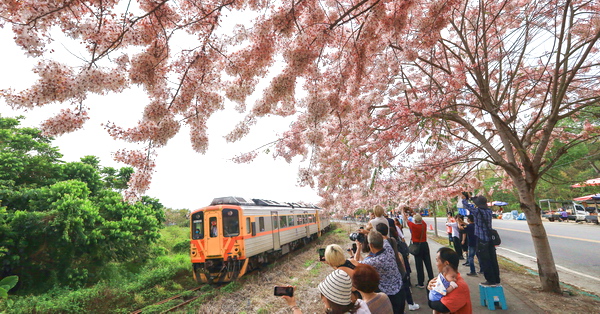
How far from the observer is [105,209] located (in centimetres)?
1183

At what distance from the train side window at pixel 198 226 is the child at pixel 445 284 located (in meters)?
7.75

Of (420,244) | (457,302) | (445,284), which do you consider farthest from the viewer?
(420,244)

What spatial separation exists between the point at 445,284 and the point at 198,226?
8.05 metres

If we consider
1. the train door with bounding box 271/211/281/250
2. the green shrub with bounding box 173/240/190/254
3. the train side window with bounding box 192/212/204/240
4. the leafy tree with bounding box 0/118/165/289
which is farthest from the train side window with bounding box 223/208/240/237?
the green shrub with bounding box 173/240/190/254

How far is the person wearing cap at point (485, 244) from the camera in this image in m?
5.04

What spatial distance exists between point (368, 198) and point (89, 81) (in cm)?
878

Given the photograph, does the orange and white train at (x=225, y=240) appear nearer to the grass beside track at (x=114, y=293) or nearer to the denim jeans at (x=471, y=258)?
the grass beside track at (x=114, y=293)

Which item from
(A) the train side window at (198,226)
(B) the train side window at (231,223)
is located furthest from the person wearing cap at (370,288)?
(A) the train side window at (198,226)

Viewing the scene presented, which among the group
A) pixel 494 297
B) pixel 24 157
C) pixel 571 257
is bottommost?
pixel 571 257

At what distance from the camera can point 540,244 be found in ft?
17.6

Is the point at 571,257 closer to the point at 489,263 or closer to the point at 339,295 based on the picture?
the point at 489,263

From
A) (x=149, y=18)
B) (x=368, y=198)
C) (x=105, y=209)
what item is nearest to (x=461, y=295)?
(x=149, y=18)

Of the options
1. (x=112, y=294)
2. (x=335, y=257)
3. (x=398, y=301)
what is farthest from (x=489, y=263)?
(x=112, y=294)

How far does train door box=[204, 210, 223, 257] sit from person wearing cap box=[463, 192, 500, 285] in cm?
692
